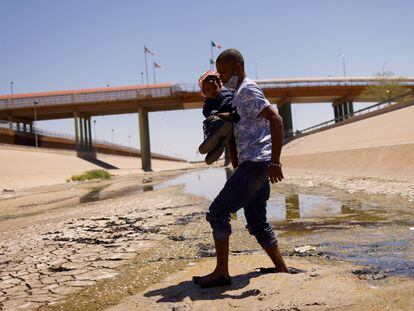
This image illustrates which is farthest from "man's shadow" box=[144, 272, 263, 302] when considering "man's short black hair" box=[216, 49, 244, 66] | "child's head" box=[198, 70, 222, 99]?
"man's short black hair" box=[216, 49, 244, 66]

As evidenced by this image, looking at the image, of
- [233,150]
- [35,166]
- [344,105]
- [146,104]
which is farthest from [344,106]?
[233,150]

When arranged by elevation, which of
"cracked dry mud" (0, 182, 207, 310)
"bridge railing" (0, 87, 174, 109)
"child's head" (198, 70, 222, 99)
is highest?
"bridge railing" (0, 87, 174, 109)

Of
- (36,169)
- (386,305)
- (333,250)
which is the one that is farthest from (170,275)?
(36,169)

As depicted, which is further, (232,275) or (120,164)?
(120,164)

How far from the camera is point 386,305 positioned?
2.37 meters

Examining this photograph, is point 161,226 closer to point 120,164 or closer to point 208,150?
point 208,150

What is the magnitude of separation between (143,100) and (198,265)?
5607cm

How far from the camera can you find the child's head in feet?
11.0

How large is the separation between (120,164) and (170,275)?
65.3m

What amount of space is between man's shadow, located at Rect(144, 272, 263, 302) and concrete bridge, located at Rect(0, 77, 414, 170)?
53044 millimetres

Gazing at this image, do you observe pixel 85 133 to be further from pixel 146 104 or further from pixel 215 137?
pixel 215 137

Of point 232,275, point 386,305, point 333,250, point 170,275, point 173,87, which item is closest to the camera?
Result: point 386,305

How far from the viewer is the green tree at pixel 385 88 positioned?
168 feet

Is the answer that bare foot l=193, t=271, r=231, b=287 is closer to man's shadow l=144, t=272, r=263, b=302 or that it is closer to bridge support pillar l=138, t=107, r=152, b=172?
man's shadow l=144, t=272, r=263, b=302
